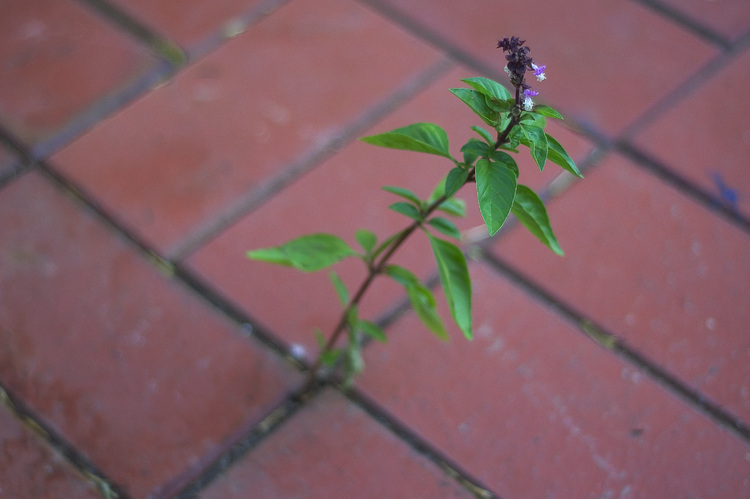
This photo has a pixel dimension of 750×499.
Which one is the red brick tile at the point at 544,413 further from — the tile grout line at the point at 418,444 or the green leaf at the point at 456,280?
the green leaf at the point at 456,280

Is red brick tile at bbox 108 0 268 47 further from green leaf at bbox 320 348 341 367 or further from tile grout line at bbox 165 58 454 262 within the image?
green leaf at bbox 320 348 341 367

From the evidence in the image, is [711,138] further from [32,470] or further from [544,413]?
[32,470]

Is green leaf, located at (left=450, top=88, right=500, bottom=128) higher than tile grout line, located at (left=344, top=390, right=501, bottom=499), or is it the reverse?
green leaf, located at (left=450, top=88, right=500, bottom=128)

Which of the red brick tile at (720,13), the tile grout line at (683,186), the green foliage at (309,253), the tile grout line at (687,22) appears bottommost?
the green foliage at (309,253)

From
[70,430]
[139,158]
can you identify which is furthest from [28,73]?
[70,430]

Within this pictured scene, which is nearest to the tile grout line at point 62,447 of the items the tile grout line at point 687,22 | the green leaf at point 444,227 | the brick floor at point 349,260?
the brick floor at point 349,260

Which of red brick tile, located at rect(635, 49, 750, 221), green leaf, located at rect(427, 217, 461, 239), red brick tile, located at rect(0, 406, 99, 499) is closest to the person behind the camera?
green leaf, located at rect(427, 217, 461, 239)

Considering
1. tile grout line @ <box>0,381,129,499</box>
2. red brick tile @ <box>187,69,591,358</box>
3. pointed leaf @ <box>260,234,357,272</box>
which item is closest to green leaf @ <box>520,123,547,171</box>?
pointed leaf @ <box>260,234,357,272</box>
